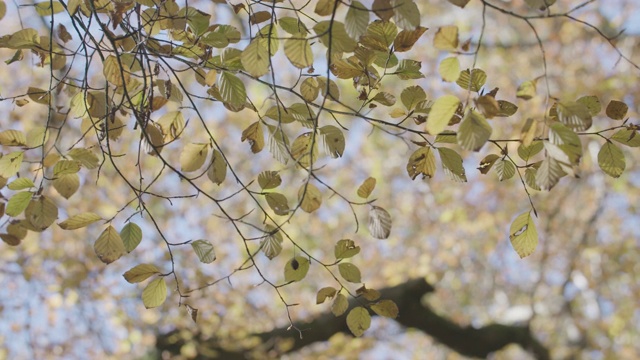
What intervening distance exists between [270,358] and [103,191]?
3.56 meters

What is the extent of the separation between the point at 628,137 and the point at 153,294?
101cm

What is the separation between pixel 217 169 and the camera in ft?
4.41

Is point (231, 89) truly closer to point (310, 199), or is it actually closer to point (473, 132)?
point (310, 199)

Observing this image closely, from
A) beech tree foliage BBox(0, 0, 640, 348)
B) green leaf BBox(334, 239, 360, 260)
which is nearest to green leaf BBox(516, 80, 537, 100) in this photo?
beech tree foliage BBox(0, 0, 640, 348)

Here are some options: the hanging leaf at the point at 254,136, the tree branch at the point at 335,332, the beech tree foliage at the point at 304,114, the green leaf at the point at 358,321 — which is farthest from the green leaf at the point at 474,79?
the tree branch at the point at 335,332

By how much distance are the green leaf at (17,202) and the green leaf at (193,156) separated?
40 centimetres

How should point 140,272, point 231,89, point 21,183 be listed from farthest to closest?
point 21,183 → point 140,272 → point 231,89

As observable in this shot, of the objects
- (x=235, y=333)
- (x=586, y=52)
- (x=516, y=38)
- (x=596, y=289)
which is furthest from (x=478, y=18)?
(x=235, y=333)

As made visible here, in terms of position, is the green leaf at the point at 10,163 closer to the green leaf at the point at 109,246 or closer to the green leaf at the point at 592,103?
the green leaf at the point at 109,246

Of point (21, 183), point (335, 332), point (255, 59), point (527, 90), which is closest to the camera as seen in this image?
point (527, 90)

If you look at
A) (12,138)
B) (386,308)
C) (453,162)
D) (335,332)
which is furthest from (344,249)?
(335,332)

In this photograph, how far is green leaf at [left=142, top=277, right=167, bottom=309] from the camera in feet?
4.55

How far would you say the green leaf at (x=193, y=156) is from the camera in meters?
1.32

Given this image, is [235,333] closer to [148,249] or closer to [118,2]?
[148,249]
